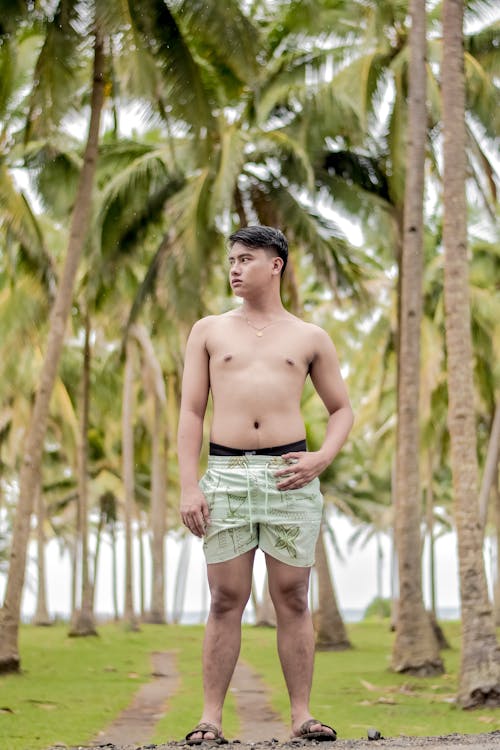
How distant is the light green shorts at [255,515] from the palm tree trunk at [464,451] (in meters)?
6.75

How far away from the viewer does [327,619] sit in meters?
21.1

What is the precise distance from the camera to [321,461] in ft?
15.8

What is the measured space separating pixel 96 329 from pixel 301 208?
1120cm

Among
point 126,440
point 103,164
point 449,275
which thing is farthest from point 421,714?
point 126,440

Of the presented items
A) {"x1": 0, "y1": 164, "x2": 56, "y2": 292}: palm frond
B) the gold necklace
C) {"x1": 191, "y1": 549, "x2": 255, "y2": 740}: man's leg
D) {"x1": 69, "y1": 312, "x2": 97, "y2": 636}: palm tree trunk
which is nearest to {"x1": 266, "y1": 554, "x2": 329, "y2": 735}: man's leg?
{"x1": 191, "y1": 549, "x2": 255, "y2": 740}: man's leg

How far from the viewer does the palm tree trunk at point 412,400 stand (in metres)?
15.1

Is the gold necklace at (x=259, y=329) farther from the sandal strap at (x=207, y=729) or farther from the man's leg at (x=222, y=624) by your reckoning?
the sandal strap at (x=207, y=729)

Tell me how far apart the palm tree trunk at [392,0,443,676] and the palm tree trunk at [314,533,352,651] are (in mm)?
5472

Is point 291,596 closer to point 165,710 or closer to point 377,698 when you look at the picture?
point 165,710

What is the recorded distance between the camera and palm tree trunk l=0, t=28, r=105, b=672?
48.5 ft

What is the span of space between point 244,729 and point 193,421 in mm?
5994

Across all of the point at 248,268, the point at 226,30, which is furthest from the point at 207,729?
the point at 226,30

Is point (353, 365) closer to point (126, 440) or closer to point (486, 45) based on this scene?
point (126, 440)

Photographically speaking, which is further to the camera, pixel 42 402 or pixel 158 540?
pixel 158 540
